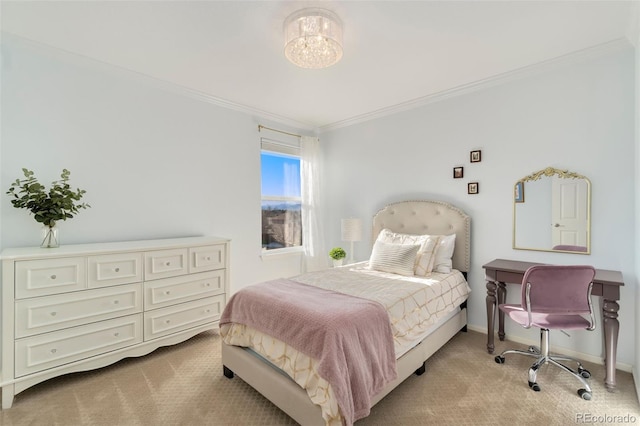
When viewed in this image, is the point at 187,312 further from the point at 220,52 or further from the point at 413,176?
the point at 413,176

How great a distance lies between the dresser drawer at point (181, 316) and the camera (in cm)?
252

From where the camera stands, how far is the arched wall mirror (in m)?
2.47

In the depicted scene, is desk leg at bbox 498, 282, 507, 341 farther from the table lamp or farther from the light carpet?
the table lamp

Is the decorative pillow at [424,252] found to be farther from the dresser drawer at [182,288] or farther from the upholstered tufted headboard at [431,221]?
the dresser drawer at [182,288]

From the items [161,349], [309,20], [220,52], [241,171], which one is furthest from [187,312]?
[309,20]

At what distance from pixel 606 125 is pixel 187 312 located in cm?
400

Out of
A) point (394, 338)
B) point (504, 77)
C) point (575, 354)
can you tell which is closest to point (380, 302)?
point (394, 338)

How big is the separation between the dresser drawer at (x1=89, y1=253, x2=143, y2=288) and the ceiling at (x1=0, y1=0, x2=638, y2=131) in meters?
1.71

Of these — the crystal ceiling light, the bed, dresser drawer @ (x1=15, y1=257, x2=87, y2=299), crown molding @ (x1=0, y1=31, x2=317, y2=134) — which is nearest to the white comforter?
the bed

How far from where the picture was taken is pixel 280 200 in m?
4.24

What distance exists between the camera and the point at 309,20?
1.91 m

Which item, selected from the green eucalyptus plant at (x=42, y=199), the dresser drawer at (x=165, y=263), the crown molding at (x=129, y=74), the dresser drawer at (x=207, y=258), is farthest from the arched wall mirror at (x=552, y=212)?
the green eucalyptus plant at (x=42, y=199)

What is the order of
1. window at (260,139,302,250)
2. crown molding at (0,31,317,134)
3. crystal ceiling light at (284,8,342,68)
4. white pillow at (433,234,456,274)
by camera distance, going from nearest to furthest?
crystal ceiling light at (284,8,342,68)
crown molding at (0,31,317,134)
white pillow at (433,234,456,274)
window at (260,139,302,250)

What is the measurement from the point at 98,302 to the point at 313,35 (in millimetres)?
2555
